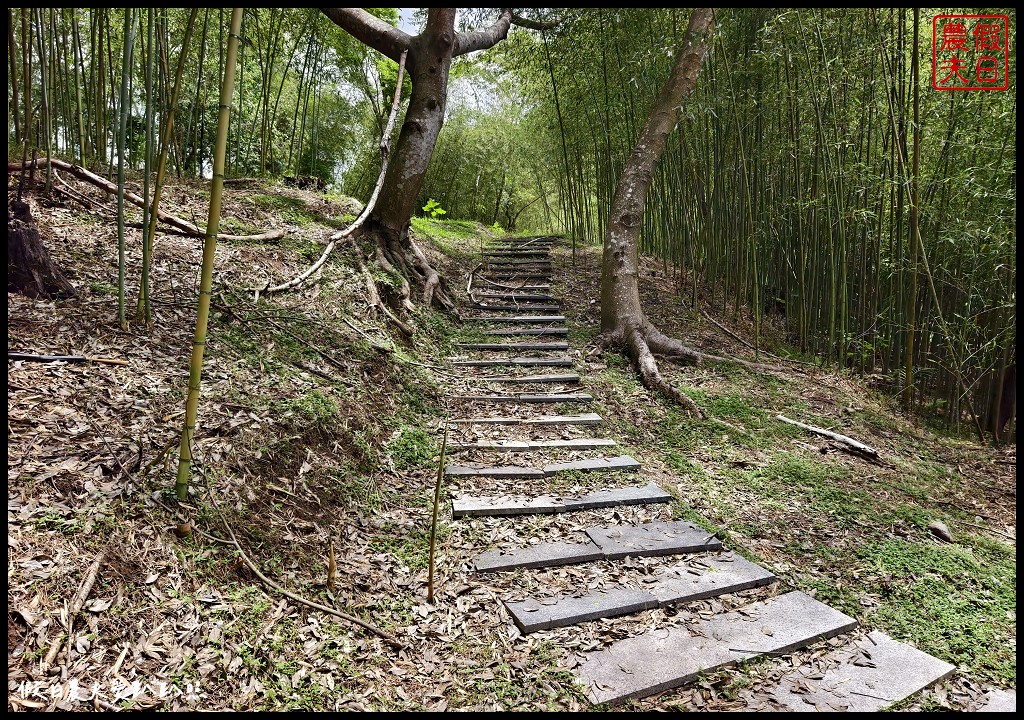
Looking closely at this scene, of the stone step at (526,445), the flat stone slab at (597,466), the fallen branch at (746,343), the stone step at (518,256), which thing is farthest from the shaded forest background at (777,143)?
the flat stone slab at (597,466)

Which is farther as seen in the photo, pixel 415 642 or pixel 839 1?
pixel 839 1

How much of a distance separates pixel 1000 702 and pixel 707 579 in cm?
86

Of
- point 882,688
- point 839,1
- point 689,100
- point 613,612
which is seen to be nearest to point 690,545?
point 613,612

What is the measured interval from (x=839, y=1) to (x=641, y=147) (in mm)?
1929

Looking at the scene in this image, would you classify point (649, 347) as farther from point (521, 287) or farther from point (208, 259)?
point (208, 259)

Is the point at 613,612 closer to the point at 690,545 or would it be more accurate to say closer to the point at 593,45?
the point at 690,545

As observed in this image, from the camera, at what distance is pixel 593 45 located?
21.0ft

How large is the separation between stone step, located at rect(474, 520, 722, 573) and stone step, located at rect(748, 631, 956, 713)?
26.0 inches

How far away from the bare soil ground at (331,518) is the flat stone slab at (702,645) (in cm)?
5

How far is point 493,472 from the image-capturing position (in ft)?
9.45

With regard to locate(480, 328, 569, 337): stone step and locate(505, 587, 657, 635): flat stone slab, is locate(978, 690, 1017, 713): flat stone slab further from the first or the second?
locate(480, 328, 569, 337): stone step

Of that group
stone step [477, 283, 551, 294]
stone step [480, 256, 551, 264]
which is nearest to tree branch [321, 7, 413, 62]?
stone step [477, 283, 551, 294]

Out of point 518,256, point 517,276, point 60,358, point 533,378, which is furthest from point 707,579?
point 518,256

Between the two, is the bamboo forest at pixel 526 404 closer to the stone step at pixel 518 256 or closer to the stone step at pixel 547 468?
the stone step at pixel 547 468
